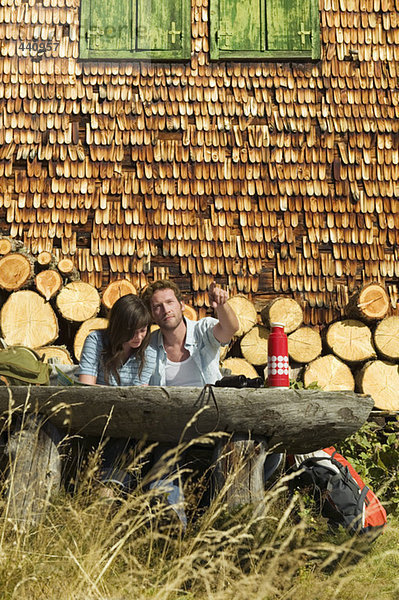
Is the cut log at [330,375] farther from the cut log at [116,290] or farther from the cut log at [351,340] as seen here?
the cut log at [116,290]

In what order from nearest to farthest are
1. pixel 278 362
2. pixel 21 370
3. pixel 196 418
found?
Result: pixel 196 418 < pixel 278 362 < pixel 21 370

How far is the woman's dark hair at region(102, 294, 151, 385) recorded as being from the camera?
4.07 metres

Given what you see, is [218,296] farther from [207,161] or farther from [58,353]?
[207,161]

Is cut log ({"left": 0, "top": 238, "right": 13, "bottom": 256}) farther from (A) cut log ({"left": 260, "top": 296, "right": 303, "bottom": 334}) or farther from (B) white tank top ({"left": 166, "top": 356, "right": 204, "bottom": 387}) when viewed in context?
(B) white tank top ({"left": 166, "top": 356, "right": 204, "bottom": 387})

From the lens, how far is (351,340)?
6809 mm

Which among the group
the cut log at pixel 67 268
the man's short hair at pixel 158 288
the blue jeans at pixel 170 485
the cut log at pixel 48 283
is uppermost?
the cut log at pixel 67 268

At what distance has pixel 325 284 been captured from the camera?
285 inches

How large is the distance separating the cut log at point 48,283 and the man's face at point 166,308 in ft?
8.31

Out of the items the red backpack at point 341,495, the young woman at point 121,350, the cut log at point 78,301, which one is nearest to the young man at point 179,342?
the young woman at point 121,350

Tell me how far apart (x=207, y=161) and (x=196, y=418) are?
4.66 meters

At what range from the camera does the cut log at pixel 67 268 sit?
22.6 ft

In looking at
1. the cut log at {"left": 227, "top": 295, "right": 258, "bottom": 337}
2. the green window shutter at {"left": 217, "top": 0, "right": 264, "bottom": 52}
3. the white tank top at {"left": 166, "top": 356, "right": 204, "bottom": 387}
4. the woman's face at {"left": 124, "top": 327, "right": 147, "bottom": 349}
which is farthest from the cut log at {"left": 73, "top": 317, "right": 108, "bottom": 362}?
the green window shutter at {"left": 217, "top": 0, "right": 264, "bottom": 52}

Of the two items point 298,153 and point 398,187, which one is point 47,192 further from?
point 398,187

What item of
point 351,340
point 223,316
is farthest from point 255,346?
point 223,316
